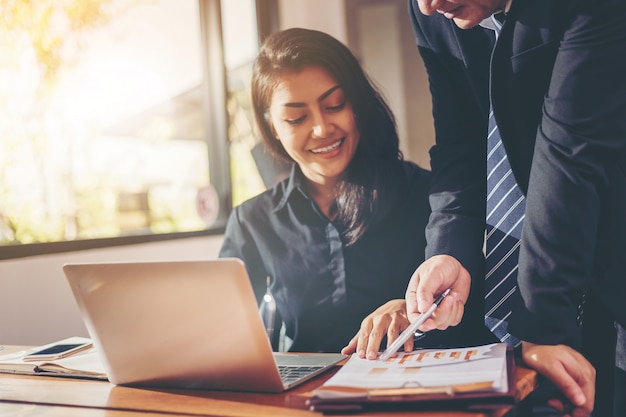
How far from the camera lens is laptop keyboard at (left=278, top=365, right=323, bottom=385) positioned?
3.60ft

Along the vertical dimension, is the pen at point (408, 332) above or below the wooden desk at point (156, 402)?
above

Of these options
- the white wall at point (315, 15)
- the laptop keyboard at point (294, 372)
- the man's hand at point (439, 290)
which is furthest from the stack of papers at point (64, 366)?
the white wall at point (315, 15)

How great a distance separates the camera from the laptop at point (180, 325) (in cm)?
97

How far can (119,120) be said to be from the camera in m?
2.76

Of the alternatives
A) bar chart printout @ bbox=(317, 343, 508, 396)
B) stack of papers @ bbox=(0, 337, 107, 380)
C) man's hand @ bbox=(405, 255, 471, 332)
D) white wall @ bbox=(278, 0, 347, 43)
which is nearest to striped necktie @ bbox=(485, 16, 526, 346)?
man's hand @ bbox=(405, 255, 471, 332)

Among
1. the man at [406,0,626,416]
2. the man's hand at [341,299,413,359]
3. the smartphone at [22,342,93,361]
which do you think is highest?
the man at [406,0,626,416]

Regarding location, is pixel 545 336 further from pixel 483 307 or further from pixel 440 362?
pixel 483 307

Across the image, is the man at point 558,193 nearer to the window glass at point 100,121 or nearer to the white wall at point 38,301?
the white wall at point 38,301

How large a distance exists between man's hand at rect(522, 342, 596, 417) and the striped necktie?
317 mm

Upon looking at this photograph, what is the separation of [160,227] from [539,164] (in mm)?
2153

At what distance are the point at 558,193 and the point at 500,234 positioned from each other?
33 cm

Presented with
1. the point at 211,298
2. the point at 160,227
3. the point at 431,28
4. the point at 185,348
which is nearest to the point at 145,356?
the point at 185,348

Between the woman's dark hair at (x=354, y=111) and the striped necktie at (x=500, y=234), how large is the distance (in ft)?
1.19

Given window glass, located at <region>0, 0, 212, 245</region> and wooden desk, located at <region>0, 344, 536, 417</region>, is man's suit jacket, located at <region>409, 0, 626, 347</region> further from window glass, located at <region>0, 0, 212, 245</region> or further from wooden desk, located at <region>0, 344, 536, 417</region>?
window glass, located at <region>0, 0, 212, 245</region>
